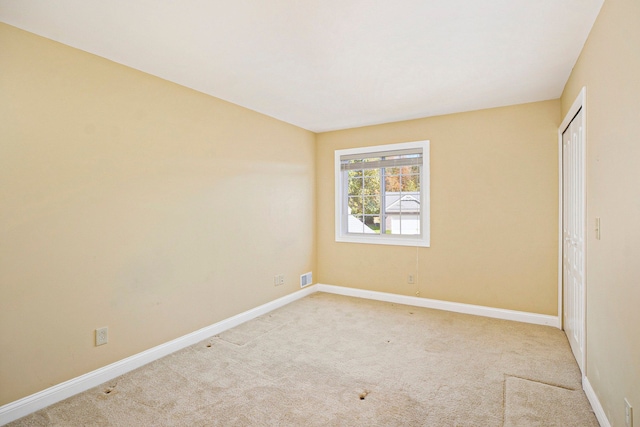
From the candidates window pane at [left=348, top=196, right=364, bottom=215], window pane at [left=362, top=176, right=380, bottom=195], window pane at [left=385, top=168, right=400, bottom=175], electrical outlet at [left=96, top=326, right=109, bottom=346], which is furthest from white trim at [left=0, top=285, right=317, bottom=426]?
window pane at [left=385, top=168, right=400, bottom=175]

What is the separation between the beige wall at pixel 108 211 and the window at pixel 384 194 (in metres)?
1.53

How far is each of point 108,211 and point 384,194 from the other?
3301 millimetres

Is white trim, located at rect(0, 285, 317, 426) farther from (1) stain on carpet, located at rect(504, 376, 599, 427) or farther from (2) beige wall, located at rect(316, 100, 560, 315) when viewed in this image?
(1) stain on carpet, located at rect(504, 376, 599, 427)

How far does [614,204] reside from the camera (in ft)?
5.56

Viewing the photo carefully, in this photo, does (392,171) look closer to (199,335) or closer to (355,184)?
(355,184)

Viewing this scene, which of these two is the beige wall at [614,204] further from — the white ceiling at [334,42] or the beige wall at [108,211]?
the beige wall at [108,211]

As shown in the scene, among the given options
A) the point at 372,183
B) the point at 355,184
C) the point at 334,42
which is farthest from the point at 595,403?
the point at 355,184

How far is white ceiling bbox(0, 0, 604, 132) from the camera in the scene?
189cm

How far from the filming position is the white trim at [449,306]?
3.56 meters

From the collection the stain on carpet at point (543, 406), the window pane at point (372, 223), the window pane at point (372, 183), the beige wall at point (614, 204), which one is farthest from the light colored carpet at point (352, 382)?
the window pane at point (372, 183)

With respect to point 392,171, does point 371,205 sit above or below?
below

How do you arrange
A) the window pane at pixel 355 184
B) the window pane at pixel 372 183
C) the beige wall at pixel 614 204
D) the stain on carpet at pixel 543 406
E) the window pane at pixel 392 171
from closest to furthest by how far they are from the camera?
the beige wall at pixel 614 204, the stain on carpet at pixel 543 406, the window pane at pixel 392 171, the window pane at pixel 372 183, the window pane at pixel 355 184

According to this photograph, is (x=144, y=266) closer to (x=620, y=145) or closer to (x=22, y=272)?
(x=22, y=272)

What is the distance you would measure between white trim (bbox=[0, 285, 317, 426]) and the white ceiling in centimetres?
235
